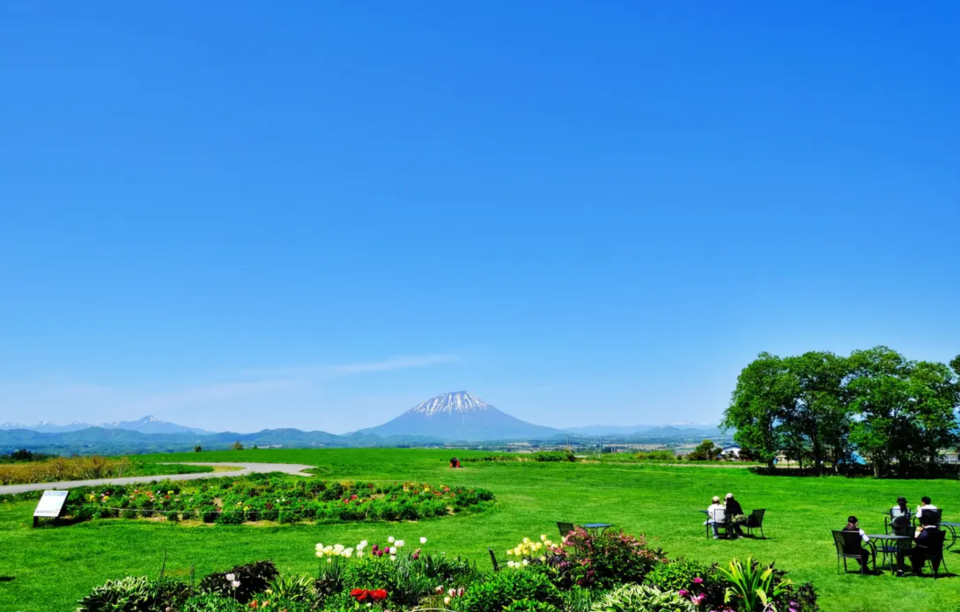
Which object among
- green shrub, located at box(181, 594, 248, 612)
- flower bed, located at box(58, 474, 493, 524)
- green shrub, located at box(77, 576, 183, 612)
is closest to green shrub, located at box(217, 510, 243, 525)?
flower bed, located at box(58, 474, 493, 524)

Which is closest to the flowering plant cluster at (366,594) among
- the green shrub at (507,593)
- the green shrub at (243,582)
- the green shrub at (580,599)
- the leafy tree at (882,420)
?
the green shrub at (507,593)

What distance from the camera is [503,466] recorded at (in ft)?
165

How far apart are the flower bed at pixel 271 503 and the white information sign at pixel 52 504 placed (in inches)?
24.3

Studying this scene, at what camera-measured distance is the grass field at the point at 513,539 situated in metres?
11.7

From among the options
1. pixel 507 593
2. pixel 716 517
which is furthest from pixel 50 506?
pixel 716 517

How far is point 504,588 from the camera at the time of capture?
760 cm

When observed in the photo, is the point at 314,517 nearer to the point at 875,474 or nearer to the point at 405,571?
the point at 405,571

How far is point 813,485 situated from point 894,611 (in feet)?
95.2

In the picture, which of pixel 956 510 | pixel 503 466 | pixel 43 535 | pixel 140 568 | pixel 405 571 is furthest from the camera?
pixel 503 466

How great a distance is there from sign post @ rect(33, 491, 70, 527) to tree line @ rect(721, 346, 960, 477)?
152ft

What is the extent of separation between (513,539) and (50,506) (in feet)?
48.0

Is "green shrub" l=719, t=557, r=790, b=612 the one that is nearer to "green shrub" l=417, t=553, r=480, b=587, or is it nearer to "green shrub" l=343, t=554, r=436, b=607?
"green shrub" l=417, t=553, r=480, b=587

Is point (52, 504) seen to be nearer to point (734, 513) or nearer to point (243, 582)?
point (243, 582)

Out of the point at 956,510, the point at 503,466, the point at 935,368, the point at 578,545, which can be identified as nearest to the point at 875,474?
the point at 935,368
